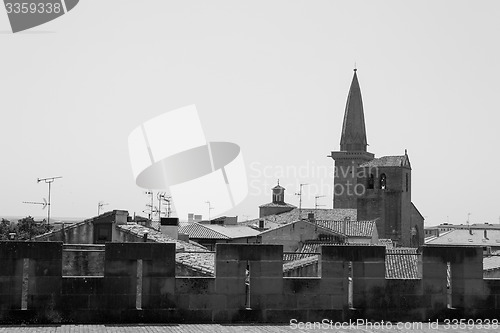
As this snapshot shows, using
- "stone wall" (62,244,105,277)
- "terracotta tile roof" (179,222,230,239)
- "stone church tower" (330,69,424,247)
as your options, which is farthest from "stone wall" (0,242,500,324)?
"stone church tower" (330,69,424,247)

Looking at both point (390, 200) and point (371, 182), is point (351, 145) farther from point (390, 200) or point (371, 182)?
point (390, 200)

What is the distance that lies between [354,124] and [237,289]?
121286 mm

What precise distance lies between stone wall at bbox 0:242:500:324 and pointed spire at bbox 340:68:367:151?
11888cm

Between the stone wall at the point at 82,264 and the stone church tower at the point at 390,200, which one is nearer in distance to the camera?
the stone wall at the point at 82,264

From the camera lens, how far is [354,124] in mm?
131375

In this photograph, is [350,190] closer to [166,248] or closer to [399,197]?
[399,197]

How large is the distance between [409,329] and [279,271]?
2362 millimetres

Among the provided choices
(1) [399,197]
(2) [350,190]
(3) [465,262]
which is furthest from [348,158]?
(3) [465,262]

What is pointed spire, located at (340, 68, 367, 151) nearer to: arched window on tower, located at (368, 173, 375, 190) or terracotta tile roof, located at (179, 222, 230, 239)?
arched window on tower, located at (368, 173, 375, 190)

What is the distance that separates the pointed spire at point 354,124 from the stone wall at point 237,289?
118883mm

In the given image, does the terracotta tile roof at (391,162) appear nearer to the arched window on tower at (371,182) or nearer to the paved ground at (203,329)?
the arched window on tower at (371,182)

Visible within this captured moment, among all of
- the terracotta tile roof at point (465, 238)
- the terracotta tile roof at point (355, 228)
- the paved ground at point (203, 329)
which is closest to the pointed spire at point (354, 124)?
the terracotta tile roof at point (465, 238)

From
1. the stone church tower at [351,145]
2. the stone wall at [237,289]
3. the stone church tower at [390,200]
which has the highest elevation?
the stone church tower at [351,145]

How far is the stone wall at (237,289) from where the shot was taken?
37.4 feet
